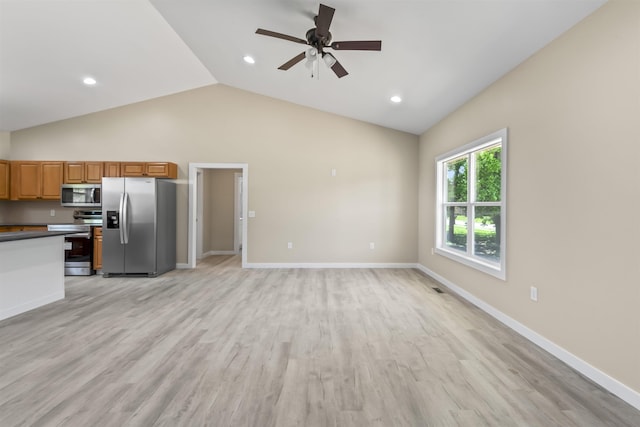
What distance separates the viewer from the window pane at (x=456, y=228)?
14.5 feet

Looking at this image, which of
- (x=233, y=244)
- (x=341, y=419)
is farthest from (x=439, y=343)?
(x=233, y=244)

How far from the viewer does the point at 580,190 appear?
2279 millimetres

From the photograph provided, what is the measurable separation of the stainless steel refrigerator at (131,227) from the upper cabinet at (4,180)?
2.10 meters

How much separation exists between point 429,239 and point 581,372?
11.3 feet

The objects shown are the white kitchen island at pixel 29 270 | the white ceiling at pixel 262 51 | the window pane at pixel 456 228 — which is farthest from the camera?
the window pane at pixel 456 228

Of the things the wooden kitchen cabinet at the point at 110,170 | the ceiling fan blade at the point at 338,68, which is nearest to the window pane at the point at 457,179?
the ceiling fan blade at the point at 338,68

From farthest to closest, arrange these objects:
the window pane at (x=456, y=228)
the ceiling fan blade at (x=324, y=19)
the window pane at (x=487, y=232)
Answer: the window pane at (x=456, y=228) < the window pane at (x=487, y=232) < the ceiling fan blade at (x=324, y=19)

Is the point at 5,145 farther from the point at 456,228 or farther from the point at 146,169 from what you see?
the point at 456,228

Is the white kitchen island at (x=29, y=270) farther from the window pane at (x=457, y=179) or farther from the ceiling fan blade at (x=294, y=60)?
the window pane at (x=457, y=179)

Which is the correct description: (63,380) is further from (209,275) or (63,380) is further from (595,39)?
(595,39)

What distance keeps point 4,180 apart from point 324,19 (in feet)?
22.2

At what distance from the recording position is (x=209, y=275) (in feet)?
18.0

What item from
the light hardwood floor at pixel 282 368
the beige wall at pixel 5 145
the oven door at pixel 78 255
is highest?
the beige wall at pixel 5 145

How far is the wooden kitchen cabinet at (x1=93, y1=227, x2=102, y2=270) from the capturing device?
17.6 feet
